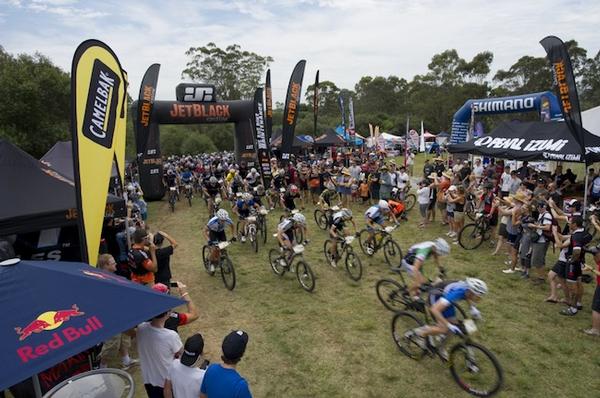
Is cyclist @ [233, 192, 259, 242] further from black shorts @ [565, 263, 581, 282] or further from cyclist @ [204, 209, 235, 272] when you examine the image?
black shorts @ [565, 263, 581, 282]

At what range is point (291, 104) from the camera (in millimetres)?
19047

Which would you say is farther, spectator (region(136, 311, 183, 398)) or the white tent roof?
the white tent roof

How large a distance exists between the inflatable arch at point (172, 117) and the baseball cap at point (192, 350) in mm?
17866

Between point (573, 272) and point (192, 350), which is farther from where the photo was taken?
point (573, 272)

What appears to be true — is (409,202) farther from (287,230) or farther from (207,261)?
(207,261)

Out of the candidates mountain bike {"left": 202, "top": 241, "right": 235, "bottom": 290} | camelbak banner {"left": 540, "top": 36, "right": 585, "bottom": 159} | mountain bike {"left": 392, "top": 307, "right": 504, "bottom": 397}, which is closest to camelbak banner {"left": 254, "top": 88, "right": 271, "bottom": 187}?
mountain bike {"left": 202, "top": 241, "right": 235, "bottom": 290}

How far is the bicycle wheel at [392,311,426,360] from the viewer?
5750 millimetres

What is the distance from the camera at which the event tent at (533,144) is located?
1118cm

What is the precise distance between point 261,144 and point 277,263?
1042 centimetres

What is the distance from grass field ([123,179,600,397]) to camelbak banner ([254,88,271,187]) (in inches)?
345

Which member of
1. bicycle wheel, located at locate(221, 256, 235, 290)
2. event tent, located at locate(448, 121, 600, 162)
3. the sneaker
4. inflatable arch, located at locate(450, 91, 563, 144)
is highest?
inflatable arch, located at locate(450, 91, 563, 144)

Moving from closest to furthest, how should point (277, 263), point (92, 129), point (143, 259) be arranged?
1. point (92, 129)
2. point (143, 259)
3. point (277, 263)

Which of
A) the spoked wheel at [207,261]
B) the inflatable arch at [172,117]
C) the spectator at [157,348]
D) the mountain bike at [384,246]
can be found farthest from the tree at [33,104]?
the spectator at [157,348]

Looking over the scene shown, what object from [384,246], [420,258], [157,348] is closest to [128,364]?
[157,348]
